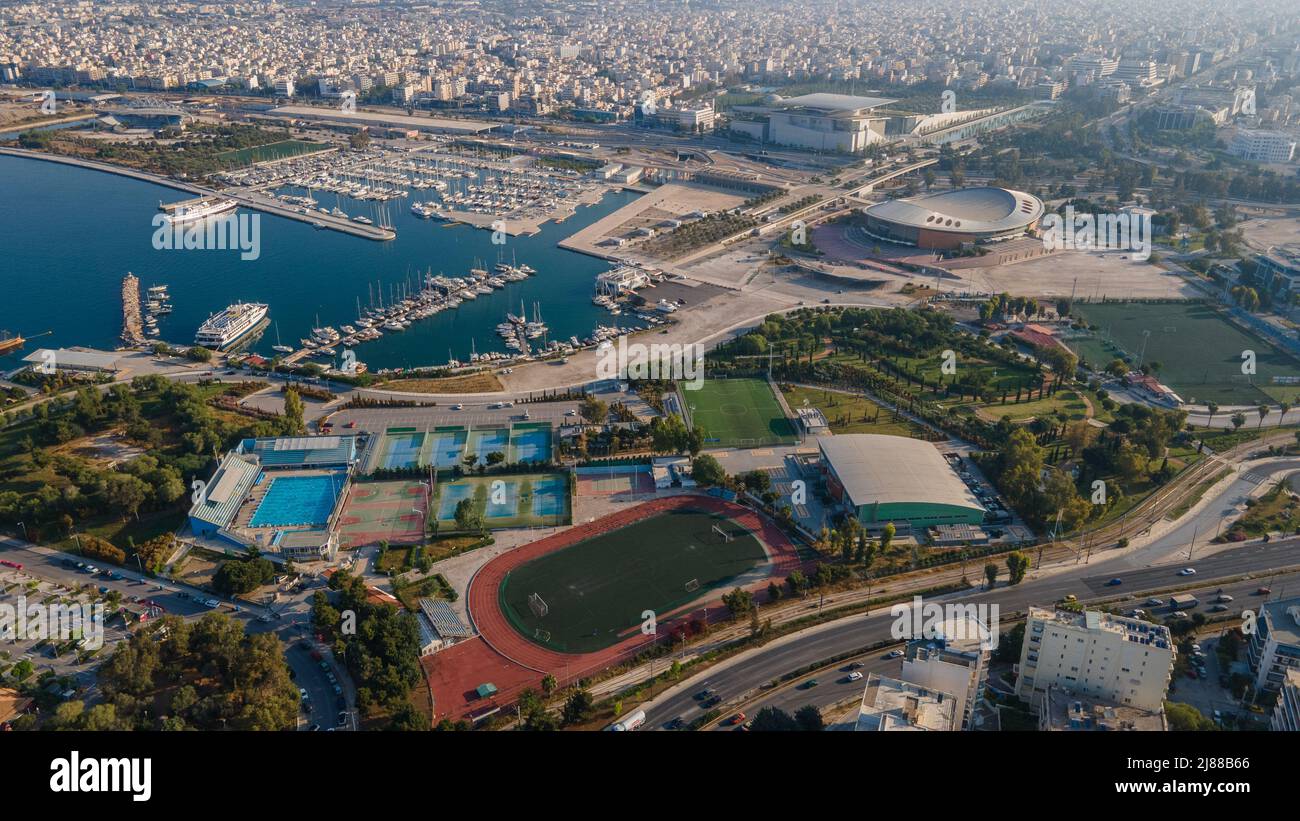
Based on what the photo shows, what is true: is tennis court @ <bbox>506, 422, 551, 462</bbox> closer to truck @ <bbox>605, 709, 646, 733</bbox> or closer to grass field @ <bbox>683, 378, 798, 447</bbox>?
grass field @ <bbox>683, 378, 798, 447</bbox>

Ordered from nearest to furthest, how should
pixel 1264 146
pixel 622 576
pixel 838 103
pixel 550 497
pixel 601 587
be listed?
1. pixel 601 587
2. pixel 622 576
3. pixel 550 497
4. pixel 1264 146
5. pixel 838 103

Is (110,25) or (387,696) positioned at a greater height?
→ (110,25)

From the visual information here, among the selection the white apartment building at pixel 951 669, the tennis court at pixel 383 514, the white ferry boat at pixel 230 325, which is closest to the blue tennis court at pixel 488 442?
the tennis court at pixel 383 514

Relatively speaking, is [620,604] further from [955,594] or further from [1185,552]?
[1185,552]

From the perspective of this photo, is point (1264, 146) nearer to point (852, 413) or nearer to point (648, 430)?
point (852, 413)

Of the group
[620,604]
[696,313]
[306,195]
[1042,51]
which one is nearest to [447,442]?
[620,604]

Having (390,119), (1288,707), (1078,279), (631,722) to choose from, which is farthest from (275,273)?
(1288,707)

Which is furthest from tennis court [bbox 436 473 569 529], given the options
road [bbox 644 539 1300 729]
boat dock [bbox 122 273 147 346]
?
boat dock [bbox 122 273 147 346]
